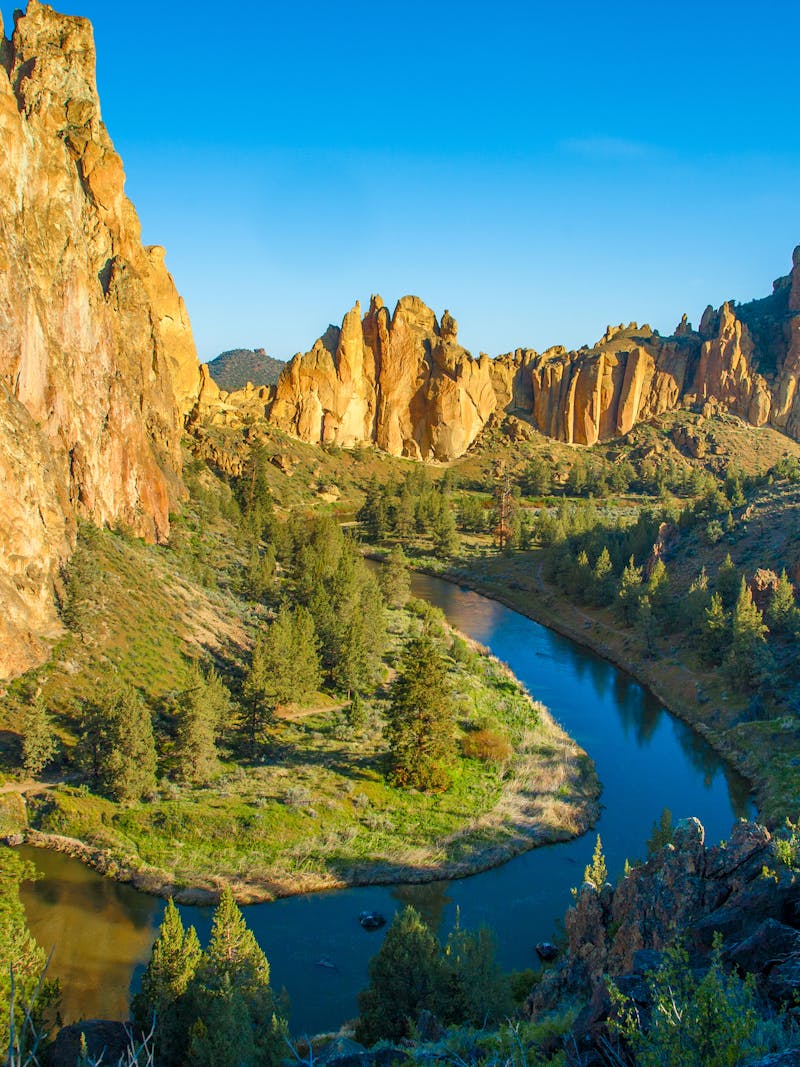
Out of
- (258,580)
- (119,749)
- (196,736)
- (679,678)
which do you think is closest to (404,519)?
(258,580)

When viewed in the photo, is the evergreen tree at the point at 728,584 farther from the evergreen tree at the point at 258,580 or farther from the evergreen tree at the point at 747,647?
the evergreen tree at the point at 258,580

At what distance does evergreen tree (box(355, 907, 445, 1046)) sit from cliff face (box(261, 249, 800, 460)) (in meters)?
115

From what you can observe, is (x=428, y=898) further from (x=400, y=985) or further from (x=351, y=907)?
(x=400, y=985)

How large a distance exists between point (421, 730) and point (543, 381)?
4805 inches

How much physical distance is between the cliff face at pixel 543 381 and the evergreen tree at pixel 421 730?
9965cm

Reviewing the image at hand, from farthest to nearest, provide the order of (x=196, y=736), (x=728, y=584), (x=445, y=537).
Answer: (x=445, y=537)
(x=728, y=584)
(x=196, y=736)

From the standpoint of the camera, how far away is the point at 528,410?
484ft

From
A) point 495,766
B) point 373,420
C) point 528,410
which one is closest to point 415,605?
point 495,766

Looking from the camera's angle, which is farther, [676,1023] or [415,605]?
[415,605]

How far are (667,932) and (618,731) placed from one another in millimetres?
26984

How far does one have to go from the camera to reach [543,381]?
145250mm

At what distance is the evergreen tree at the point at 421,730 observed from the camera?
31.3 m

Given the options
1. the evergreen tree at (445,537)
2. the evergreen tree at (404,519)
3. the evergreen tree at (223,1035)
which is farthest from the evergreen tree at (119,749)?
the evergreen tree at (404,519)

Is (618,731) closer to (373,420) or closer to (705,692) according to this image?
(705,692)
